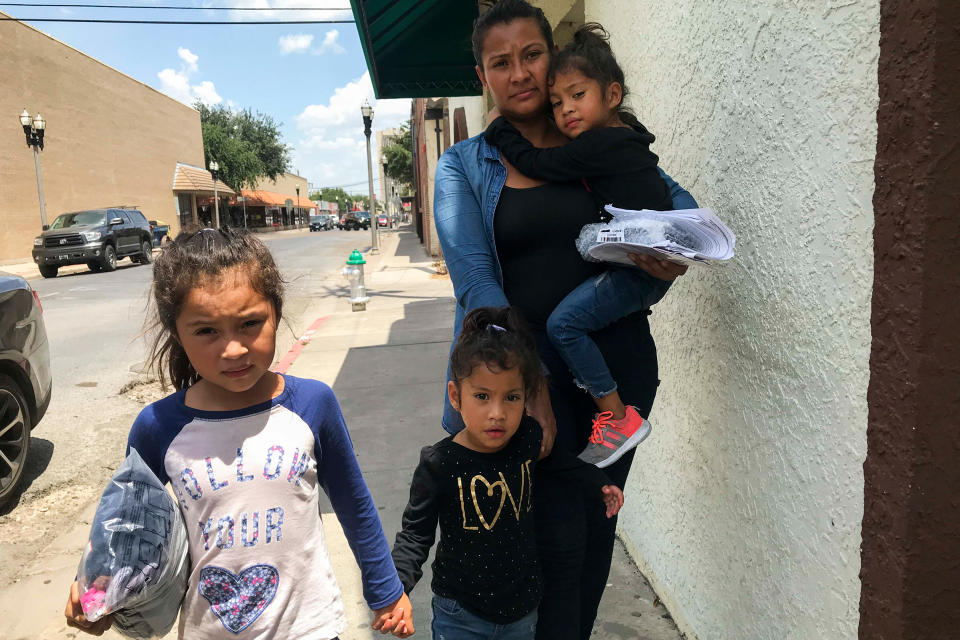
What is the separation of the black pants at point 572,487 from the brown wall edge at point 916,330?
722mm

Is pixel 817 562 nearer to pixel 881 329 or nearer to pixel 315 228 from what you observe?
pixel 881 329

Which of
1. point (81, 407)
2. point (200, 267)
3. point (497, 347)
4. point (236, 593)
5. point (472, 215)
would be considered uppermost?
point (472, 215)

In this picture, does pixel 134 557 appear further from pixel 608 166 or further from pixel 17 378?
pixel 17 378

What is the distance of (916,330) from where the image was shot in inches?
47.9

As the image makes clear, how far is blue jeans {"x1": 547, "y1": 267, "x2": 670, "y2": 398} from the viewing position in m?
1.86

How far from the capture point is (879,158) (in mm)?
1312

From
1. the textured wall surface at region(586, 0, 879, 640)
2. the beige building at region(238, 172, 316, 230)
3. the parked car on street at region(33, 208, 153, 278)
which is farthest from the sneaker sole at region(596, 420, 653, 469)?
the beige building at region(238, 172, 316, 230)

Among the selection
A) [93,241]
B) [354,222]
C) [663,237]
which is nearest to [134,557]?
[663,237]

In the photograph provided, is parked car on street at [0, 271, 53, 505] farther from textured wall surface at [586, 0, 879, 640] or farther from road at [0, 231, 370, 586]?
textured wall surface at [586, 0, 879, 640]

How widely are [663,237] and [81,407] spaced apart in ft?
21.4

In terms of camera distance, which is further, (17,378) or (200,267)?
(17,378)

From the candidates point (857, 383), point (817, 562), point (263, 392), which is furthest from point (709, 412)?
point (263, 392)

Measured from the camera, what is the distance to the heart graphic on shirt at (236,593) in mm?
1646

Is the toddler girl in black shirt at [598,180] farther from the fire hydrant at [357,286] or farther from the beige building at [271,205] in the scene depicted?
the beige building at [271,205]
